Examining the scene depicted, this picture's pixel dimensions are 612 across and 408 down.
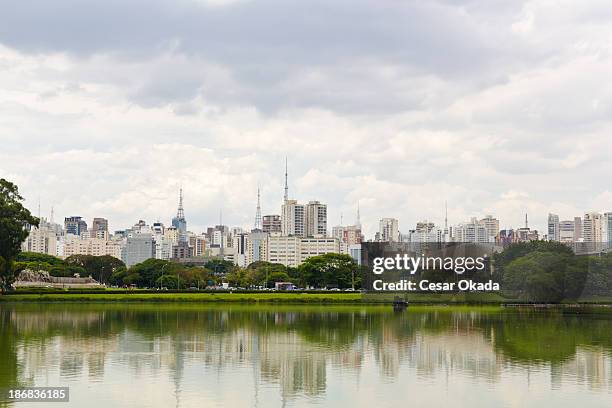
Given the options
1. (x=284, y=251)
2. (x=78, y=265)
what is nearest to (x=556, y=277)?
(x=78, y=265)

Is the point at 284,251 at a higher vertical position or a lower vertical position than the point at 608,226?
lower

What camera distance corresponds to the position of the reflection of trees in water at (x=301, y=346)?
23.1 metres

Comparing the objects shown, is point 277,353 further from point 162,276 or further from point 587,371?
point 162,276

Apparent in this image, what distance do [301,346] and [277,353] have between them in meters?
2.46

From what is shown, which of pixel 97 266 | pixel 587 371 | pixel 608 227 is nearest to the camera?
pixel 587 371

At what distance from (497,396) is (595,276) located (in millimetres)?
44489

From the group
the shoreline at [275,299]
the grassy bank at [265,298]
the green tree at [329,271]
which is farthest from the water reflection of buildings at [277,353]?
the green tree at [329,271]

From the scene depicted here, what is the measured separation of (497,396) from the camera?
19406 mm

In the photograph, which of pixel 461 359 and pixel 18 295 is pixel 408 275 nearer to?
pixel 18 295

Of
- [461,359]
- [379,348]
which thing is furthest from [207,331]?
[461,359]

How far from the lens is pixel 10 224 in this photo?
58.7 meters

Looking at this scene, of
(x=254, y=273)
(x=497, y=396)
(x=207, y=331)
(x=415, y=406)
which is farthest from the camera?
(x=254, y=273)

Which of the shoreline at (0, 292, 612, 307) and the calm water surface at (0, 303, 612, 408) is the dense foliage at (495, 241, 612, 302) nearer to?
the shoreline at (0, 292, 612, 307)

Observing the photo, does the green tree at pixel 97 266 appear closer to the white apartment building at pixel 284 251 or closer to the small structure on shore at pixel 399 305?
the small structure on shore at pixel 399 305
